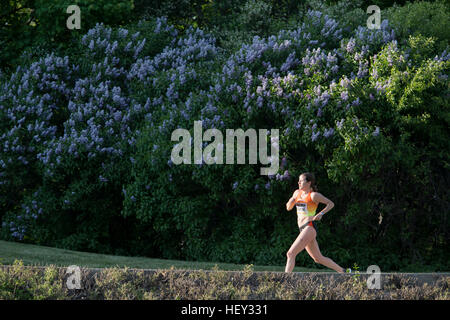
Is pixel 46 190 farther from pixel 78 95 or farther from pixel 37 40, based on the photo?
pixel 37 40

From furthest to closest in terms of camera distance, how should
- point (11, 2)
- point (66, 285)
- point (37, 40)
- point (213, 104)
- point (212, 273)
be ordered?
1. point (11, 2)
2. point (37, 40)
3. point (213, 104)
4. point (212, 273)
5. point (66, 285)

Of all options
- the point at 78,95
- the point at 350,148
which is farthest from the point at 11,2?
the point at 350,148

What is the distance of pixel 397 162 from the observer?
10.2 meters

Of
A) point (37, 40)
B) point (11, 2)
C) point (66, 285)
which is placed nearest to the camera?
point (66, 285)

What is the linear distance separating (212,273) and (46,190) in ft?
19.3
